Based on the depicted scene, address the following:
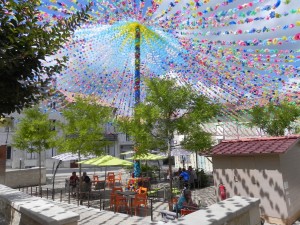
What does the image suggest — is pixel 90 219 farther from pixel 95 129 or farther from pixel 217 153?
pixel 95 129

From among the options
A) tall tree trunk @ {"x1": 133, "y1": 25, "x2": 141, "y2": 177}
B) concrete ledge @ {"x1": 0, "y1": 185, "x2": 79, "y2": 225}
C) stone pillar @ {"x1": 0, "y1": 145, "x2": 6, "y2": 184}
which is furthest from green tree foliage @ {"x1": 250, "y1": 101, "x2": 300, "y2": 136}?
concrete ledge @ {"x1": 0, "y1": 185, "x2": 79, "y2": 225}

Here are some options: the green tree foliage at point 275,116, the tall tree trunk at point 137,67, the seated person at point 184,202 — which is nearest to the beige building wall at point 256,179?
the seated person at point 184,202

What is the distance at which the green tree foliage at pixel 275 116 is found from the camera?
27.7 m

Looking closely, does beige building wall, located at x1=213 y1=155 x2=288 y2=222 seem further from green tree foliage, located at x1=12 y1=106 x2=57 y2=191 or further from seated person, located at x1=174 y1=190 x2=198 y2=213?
green tree foliage, located at x1=12 y1=106 x2=57 y2=191

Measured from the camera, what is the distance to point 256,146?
12391mm

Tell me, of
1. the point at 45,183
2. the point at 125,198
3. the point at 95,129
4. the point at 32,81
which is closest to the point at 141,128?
the point at 125,198

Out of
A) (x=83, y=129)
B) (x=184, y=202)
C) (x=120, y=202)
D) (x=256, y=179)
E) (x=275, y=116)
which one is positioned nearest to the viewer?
(x=184, y=202)

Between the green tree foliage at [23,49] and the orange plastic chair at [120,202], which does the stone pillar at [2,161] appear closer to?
the orange plastic chair at [120,202]

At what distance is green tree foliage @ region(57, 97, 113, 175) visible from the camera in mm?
17219

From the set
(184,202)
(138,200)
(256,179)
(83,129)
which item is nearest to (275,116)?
(256,179)

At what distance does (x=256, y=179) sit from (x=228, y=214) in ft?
24.0

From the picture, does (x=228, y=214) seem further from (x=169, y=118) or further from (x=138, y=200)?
(x=138, y=200)

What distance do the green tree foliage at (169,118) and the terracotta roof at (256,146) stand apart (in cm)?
120

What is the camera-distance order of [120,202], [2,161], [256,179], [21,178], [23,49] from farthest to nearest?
[21,178]
[2,161]
[120,202]
[256,179]
[23,49]
